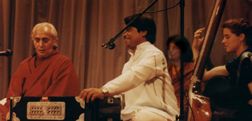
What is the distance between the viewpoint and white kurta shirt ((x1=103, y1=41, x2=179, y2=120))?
7.70 feet

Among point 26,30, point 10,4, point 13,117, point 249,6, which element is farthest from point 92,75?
point 13,117

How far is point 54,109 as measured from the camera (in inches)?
85.7

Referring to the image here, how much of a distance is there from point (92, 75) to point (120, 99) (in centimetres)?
153

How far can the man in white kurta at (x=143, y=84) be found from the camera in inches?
90.7

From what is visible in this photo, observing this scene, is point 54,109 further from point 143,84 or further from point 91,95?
point 143,84

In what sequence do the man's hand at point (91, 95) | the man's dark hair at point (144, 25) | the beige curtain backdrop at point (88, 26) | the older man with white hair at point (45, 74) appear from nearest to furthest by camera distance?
the man's hand at point (91, 95), the man's dark hair at point (144, 25), the older man with white hair at point (45, 74), the beige curtain backdrop at point (88, 26)

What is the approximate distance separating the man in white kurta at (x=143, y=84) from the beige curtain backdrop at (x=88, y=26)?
1.07 m

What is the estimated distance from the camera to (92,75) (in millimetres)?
3955

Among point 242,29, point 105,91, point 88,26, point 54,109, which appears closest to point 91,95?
point 105,91

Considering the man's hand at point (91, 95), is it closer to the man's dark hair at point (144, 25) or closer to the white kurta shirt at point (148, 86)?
the white kurta shirt at point (148, 86)

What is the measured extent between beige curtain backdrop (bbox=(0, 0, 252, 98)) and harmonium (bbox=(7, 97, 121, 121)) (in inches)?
63.6

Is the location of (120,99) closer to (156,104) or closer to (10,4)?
(156,104)

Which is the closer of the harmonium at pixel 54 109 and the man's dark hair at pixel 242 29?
the harmonium at pixel 54 109

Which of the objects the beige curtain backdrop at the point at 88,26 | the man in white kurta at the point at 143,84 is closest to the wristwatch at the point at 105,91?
the man in white kurta at the point at 143,84
